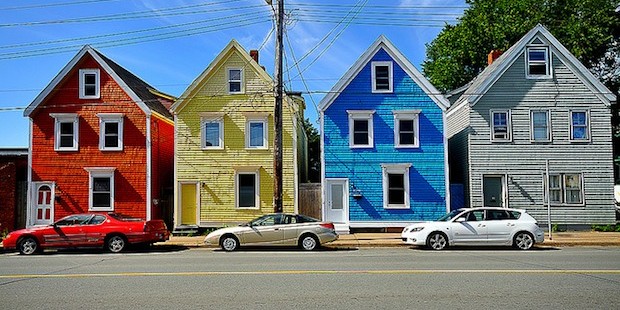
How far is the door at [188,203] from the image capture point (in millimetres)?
24250

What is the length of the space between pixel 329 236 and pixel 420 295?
912cm

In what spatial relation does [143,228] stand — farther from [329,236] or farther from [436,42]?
[436,42]

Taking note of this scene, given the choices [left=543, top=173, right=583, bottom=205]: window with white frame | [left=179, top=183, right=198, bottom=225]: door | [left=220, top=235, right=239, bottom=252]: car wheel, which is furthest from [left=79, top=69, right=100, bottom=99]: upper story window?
[left=543, top=173, right=583, bottom=205]: window with white frame

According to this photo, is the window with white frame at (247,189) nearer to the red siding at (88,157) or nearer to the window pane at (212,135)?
the window pane at (212,135)

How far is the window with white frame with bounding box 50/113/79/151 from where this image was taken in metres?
24.4

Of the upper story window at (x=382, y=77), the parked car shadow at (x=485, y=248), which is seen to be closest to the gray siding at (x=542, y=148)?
the upper story window at (x=382, y=77)

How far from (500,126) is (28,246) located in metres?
19.9

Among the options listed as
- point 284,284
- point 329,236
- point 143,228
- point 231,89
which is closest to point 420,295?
point 284,284

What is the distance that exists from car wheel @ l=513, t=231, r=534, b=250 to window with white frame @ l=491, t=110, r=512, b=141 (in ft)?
24.8

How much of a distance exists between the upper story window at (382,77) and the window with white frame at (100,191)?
12820mm

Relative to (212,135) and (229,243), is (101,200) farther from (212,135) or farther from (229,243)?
(229,243)

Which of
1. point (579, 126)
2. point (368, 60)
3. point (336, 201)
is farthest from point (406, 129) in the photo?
point (579, 126)

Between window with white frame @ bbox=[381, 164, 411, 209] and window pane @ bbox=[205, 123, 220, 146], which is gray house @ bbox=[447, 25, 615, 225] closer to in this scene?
window with white frame @ bbox=[381, 164, 411, 209]

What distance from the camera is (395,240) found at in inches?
795
